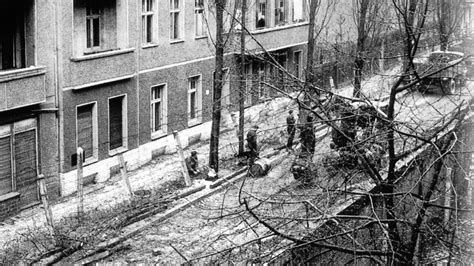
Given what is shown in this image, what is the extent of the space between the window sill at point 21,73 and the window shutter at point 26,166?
145 cm

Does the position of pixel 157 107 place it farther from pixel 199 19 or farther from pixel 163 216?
pixel 163 216

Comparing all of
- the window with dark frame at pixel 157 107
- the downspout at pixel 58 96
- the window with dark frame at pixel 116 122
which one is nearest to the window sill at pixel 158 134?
the window with dark frame at pixel 157 107

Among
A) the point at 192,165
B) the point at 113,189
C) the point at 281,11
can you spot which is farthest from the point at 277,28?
the point at 113,189

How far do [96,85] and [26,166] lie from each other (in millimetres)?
3451

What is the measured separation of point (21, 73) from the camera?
822 inches

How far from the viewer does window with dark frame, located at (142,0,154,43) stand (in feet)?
86.8

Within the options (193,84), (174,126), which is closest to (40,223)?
(174,126)

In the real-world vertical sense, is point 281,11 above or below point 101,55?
above

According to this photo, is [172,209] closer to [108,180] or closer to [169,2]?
[108,180]

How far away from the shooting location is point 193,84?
2981 cm

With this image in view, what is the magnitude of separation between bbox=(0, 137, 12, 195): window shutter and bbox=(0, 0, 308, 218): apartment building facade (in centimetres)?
2

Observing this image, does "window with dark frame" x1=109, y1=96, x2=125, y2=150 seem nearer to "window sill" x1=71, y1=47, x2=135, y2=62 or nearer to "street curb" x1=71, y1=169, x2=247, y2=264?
"window sill" x1=71, y1=47, x2=135, y2=62

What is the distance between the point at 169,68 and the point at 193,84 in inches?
89.6

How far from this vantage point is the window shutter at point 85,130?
23.5 metres
